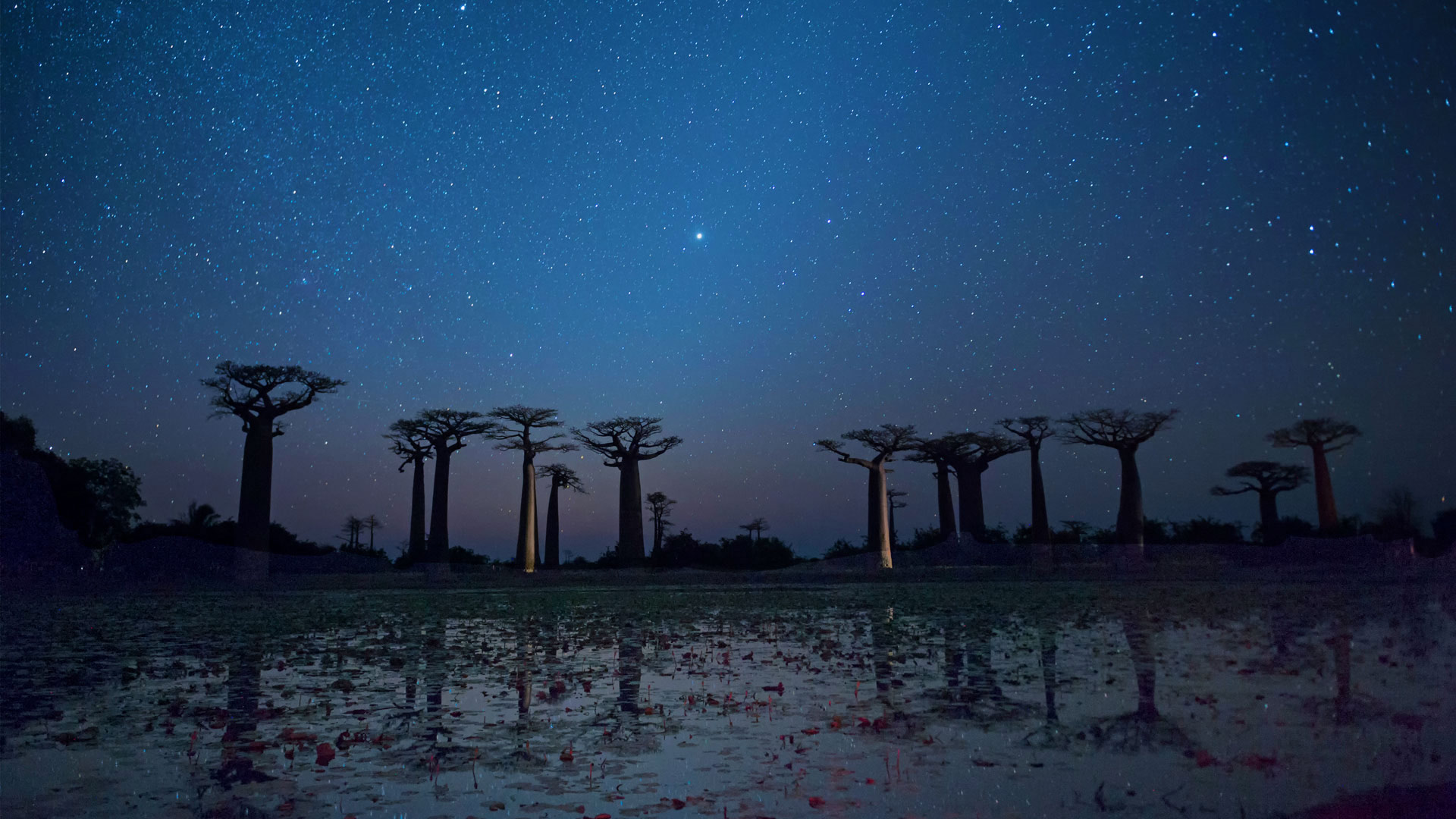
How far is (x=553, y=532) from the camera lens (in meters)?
60.8

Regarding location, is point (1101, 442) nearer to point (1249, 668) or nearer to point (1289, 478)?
point (1289, 478)

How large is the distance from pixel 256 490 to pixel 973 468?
42.7 meters

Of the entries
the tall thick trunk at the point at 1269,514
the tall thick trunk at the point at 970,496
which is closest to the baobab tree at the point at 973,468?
the tall thick trunk at the point at 970,496

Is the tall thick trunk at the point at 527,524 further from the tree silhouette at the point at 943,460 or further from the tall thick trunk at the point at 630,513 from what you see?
the tree silhouette at the point at 943,460

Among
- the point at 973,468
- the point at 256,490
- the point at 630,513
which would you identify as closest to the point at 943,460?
the point at 973,468

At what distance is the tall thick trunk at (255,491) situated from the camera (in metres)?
45.4

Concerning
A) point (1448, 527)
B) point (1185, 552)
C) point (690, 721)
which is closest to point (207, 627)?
point (690, 721)

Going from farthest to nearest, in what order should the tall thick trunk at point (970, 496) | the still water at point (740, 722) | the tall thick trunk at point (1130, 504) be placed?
1. the tall thick trunk at point (970, 496)
2. the tall thick trunk at point (1130, 504)
3. the still water at point (740, 722)

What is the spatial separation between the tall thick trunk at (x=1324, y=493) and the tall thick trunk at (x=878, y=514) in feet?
83.3

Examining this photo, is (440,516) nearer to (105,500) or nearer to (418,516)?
(418,516)

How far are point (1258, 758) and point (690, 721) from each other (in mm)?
3313

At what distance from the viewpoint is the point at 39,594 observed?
101 ft

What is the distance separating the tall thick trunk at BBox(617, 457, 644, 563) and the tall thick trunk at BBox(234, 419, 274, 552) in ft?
64.8

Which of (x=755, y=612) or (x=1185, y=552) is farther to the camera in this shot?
(x=1185, y=552)
